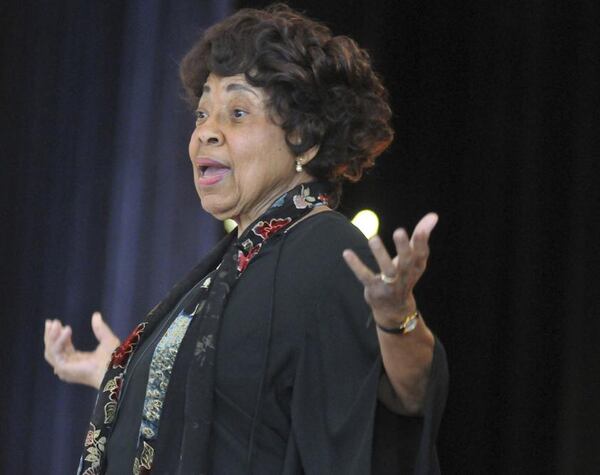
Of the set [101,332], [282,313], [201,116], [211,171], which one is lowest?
[101,332]

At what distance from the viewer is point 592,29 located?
261cm

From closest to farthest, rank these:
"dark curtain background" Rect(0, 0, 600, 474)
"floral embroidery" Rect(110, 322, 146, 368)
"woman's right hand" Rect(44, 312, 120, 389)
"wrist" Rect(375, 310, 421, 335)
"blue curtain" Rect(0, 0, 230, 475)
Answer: "wrist" Rect(375, 310, 421, 335) < "floral embroidery" Rect(110, 322, 146, 368) < "woman's right hand" Rect(44, 312, 120, 389) < "dark curtain background" Rect(0, 0, 600, 474) < "blue curtain" Rect(0, 0, 230, 475)

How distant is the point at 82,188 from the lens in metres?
3.36

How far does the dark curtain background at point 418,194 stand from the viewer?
2.61 metres

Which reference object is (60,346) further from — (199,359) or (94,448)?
(199,359)

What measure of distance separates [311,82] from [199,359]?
0.55m

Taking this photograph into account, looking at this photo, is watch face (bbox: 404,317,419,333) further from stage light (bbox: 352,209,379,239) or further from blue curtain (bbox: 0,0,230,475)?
blue curtain (bbox: 0,0,230,475)

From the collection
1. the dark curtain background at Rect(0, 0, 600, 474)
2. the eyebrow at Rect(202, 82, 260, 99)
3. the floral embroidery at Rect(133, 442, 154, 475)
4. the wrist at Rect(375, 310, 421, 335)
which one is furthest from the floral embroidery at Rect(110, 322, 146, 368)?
the dark curtain background at Rect(0, 0, 600, 474)

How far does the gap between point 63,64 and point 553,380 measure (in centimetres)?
178

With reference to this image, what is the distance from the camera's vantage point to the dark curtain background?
261cm

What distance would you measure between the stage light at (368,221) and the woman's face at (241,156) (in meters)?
1.07

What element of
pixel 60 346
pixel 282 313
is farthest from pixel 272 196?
pixel 60 346

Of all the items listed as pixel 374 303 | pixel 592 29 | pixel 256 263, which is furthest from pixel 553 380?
pixel 374 303

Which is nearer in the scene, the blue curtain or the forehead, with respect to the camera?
the forehead
